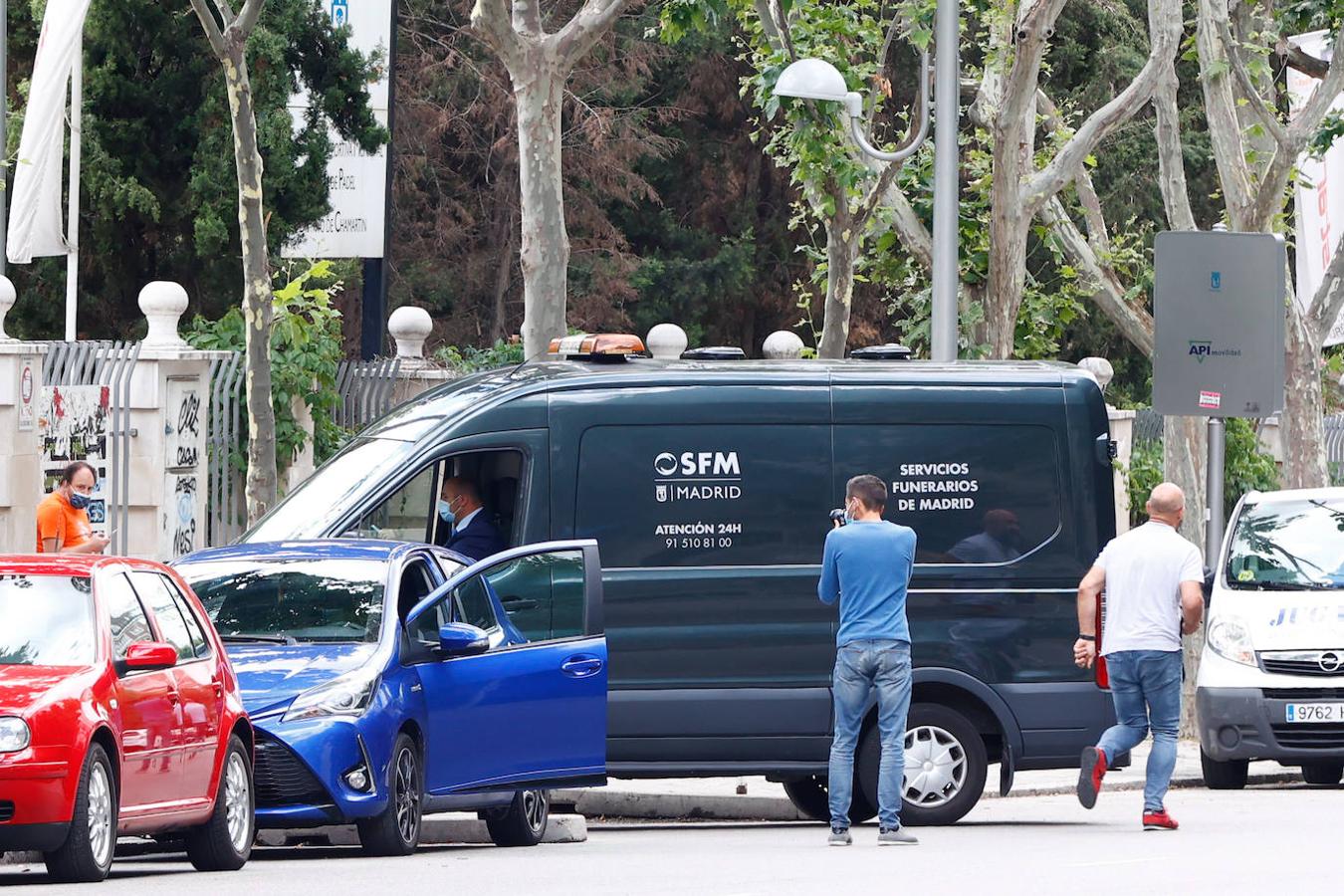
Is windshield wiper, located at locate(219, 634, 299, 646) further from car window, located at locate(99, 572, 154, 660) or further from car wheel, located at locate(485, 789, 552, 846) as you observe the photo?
car wheel, located at locate(485, 789, 552, 846)

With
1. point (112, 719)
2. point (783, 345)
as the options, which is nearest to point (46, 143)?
point (783, 345)

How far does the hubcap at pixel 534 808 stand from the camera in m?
12.0

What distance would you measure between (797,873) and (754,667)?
2.36 m

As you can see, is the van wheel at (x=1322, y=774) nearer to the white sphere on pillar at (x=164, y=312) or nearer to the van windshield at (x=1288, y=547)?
the van windshield at (x=1288, y=547)

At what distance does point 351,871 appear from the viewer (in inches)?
391

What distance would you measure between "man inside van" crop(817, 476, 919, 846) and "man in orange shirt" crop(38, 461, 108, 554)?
18.5ft

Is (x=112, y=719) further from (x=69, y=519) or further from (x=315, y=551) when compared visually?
(x=69, y=519)

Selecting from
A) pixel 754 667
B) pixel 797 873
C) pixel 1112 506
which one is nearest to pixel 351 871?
pixel 797 873

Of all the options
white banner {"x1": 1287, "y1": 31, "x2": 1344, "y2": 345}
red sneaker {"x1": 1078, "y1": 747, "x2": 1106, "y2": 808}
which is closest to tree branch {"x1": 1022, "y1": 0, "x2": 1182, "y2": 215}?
white banner {"x1": 1287, "y1": 31, "x2": 1344, "y2": 345}

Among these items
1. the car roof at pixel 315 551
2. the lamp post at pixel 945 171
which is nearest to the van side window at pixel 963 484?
the car roof at pixel 315 551

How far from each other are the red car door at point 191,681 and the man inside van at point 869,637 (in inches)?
114

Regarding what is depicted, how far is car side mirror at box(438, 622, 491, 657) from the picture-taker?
10742mm

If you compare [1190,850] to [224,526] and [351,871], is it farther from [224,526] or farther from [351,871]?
[224,526]

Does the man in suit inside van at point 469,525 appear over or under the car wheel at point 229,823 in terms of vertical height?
over
